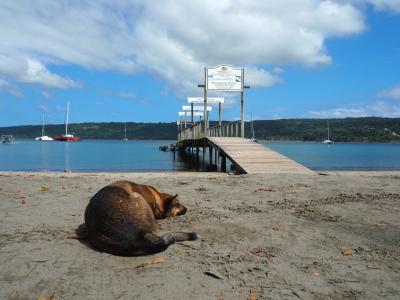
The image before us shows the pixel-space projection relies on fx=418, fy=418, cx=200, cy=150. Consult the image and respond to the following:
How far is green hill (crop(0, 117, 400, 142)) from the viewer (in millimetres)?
129250

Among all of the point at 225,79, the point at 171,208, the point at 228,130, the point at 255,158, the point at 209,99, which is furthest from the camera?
the point at 209,99

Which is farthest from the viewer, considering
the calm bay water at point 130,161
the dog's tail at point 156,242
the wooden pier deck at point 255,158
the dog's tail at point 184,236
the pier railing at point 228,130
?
the calm bay water at point 130,161

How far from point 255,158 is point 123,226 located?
41.8ft

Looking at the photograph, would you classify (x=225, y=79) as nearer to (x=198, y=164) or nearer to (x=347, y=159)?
(x=198, y=164)

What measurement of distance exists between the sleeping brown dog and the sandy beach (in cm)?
12

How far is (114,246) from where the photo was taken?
5090 millimetres

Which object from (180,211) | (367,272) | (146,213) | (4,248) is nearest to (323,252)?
(367,272)

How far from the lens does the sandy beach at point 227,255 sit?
165 inches

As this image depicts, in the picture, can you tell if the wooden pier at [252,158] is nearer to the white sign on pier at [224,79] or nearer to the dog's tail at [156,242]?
the white sign on pier at [224,79]

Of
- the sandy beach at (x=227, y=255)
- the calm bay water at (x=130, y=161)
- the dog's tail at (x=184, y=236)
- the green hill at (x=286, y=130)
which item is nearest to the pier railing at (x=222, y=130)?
the calm bay water at (x=130, y=161)

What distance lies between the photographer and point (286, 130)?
140 metres

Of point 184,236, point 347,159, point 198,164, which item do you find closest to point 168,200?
point 184,236

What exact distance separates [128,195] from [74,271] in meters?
1.36

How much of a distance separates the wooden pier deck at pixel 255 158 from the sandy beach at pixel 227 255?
6.43m
